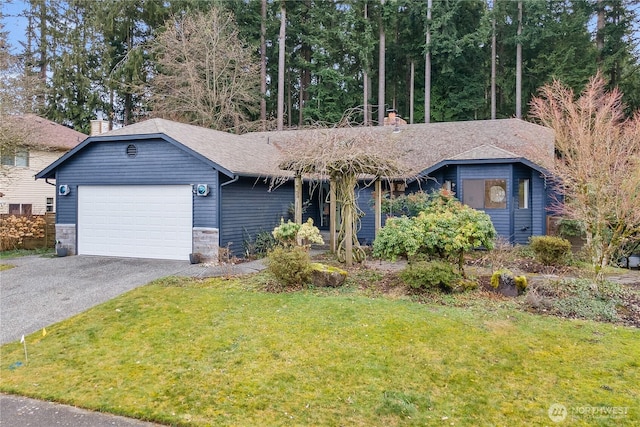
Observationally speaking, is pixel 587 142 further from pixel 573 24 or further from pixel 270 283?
pixel 573 24

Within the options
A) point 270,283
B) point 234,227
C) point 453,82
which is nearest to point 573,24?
point 453,82

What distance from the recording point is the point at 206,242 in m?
11.2

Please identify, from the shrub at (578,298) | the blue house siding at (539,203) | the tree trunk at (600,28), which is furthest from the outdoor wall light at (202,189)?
the tree trunk at (600,28)

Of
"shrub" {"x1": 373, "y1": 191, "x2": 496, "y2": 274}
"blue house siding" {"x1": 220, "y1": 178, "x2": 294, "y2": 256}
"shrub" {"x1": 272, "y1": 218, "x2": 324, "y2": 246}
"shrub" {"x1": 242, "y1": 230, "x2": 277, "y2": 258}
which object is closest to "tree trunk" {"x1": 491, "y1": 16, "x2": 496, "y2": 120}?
"blue house siding" {"x1": 220, "y1": 178, "x2": 294, "y2": 256}

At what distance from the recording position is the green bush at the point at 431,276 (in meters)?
7.28

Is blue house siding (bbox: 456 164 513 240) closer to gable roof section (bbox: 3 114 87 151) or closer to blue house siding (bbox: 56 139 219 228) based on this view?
blue house siding (bbox: 56 139 219 228)

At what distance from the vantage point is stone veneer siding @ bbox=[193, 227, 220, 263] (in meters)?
11.1

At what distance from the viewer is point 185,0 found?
Answer: 85.5ft

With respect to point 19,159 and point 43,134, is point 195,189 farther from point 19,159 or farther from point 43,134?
point 19,159

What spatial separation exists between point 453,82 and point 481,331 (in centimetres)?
2396

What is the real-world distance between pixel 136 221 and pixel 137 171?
1.46m

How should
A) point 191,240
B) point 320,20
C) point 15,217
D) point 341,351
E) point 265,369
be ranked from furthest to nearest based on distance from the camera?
1. point 320,20
2. point 15,217
3. point 191,240
4. point 341,351
5. point 265,369

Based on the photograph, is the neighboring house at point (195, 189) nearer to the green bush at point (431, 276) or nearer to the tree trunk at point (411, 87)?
the green bush at point (431, 276)

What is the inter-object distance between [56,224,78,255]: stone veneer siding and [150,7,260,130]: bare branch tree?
11168mm
